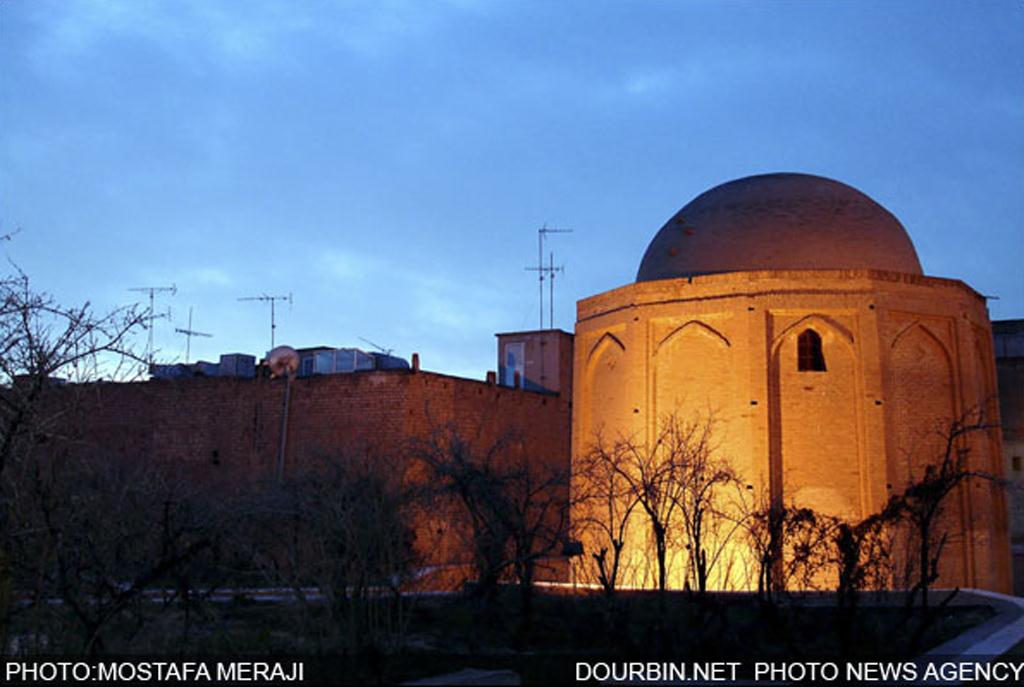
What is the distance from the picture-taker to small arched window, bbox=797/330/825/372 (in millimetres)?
16672

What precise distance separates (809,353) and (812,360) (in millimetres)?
122

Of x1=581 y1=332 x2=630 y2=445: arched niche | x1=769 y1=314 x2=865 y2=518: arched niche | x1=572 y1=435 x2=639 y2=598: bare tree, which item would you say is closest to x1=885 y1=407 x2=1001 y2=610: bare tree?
x1=769 y1=314 x2=865 y2=518: arched niche

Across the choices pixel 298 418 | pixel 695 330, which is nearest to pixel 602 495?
pixel 695 330

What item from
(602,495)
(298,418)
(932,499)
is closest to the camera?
(932,499)

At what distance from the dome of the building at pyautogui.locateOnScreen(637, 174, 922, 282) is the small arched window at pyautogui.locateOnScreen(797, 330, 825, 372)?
1.25m

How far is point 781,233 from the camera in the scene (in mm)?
17594

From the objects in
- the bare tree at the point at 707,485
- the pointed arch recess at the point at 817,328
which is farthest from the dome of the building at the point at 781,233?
the bare tree at the point at 707,485

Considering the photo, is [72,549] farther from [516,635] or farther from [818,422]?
[818,422]

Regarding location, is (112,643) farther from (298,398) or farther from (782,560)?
(298,398)

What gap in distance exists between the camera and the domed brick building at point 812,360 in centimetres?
1622

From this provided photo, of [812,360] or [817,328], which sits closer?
[817,328]

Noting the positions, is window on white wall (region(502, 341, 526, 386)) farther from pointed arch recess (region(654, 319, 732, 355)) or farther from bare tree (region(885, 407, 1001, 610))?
bare tree (region(885, 407, 1001, 610))

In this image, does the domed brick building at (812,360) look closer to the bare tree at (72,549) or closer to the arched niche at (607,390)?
the arched niche at (607,390)

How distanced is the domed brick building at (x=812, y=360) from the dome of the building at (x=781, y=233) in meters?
0.03
